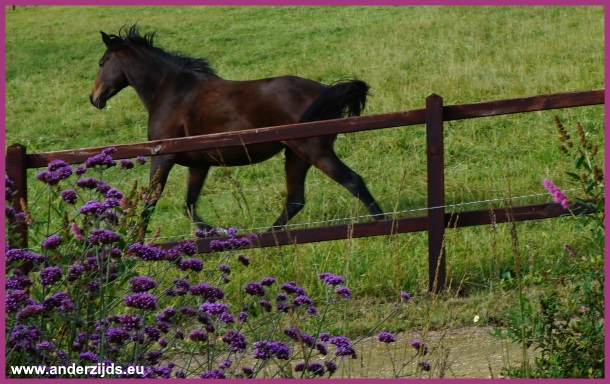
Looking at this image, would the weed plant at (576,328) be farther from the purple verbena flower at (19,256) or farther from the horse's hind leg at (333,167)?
the horse's hind leg at (333,167)

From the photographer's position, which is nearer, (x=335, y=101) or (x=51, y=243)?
(x=51, y=243)

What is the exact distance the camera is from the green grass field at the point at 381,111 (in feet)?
25.5

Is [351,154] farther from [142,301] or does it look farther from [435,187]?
[142,301]

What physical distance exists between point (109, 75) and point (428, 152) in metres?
4.64

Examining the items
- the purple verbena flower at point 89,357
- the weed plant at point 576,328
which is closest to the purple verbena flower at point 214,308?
the purple verbena flower at point 89,357

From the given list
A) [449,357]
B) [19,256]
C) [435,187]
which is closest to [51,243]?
[19,256]

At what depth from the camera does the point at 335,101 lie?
9.24m

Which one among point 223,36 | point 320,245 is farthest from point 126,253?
point 223,36

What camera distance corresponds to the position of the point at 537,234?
28.8 feet

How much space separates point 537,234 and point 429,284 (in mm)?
1848

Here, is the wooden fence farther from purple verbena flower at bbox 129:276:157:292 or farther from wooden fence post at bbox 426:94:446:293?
purple verbena flower at bbox 129:276:157:292

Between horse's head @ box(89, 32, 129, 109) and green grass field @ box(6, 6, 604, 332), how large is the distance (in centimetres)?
137

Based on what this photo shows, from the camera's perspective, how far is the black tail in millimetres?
9195

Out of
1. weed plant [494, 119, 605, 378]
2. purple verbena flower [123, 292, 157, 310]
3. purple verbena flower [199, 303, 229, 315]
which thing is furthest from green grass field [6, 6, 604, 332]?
purple verbena flower [123, 292, 157, 310]
